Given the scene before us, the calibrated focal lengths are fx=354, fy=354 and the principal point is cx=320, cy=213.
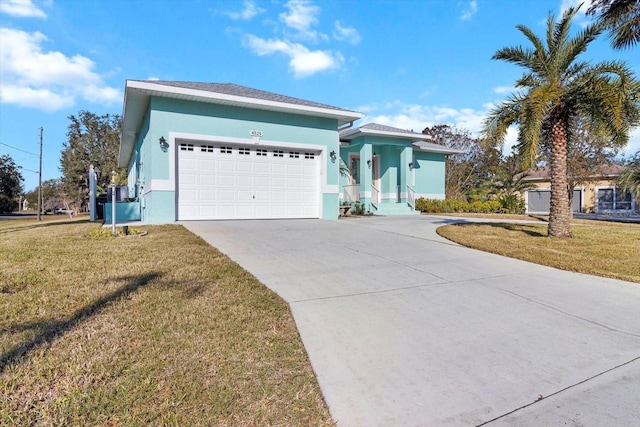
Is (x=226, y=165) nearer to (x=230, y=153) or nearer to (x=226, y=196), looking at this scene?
(x=230, y=153)

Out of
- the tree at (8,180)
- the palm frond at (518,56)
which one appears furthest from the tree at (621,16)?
the tree at (8,180)

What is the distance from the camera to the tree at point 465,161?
29.9 metres

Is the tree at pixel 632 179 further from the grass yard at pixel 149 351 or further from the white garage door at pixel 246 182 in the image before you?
the grass yard at pixel 149 351

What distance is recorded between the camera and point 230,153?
12.8m

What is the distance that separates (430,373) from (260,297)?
2.22m

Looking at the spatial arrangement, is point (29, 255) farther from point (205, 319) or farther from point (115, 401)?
point (115, 401)

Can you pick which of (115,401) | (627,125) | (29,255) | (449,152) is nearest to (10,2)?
(29,255)

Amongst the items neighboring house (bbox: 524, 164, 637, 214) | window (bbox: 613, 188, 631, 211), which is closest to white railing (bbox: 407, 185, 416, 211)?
neighboring house (bbox: 524, 164, 637, 214)

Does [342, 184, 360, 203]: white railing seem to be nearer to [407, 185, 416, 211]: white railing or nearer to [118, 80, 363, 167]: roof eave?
[407, 185, 416, 211]: white railing

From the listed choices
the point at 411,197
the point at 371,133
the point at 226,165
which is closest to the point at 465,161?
the point at 411,197

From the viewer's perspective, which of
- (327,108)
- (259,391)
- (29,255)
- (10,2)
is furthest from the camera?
(327,108)

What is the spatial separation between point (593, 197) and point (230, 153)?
30999 millimetres

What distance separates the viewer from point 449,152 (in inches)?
864

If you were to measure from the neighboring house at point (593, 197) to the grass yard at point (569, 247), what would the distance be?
2009 cm
